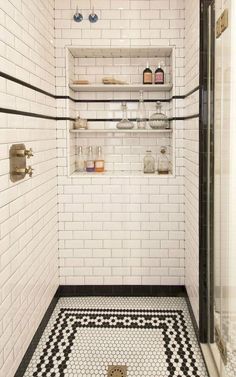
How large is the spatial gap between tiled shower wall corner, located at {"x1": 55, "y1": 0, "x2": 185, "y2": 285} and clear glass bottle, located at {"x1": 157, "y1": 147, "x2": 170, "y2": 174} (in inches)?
6.9

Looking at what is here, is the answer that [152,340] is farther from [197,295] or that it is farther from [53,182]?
[53,182]

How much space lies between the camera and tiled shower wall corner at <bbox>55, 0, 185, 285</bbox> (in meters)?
3.41

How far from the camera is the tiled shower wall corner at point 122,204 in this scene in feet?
11.2

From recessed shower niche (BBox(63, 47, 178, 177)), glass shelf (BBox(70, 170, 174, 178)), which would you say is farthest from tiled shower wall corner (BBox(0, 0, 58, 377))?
recessed shower niche (BBox(63, 47, 178, 177))

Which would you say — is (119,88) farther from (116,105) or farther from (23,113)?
(23,113)

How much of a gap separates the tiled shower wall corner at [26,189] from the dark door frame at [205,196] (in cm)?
111

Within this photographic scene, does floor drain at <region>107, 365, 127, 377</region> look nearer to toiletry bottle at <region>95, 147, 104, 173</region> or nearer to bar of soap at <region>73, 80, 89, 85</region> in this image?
toiletry bottle at <region>95, 147, 104, 173</region>

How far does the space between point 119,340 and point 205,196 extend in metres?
1.18

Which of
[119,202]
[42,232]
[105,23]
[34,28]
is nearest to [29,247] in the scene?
[42,232]

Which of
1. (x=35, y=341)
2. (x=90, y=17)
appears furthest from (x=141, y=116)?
(x=35, y=341)

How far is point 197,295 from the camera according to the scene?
2.78 metres

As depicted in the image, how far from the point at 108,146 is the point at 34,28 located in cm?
135

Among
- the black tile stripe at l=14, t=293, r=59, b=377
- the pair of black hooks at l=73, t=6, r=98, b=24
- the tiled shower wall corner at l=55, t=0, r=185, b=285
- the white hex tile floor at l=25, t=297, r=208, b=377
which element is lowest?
the white hex tile floor at l=25, t=297, r=208, b=377

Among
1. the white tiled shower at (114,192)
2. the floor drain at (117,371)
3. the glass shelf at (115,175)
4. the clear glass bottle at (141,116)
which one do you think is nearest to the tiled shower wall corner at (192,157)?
the white tiled shower at (114,192)
